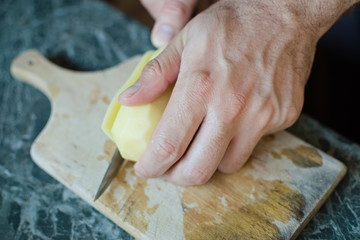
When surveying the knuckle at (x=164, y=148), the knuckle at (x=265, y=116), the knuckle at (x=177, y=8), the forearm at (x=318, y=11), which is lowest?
the knuckle at (x=164, y=148)

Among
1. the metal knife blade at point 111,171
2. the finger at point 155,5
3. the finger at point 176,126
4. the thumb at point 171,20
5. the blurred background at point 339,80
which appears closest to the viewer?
the finger at point 176,126

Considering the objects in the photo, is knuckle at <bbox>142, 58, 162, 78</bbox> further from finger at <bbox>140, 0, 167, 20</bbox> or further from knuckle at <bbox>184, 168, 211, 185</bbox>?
finger at <bbox>140, 0, 167, 20</bbox>

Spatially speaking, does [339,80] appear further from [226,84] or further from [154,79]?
[154,79]

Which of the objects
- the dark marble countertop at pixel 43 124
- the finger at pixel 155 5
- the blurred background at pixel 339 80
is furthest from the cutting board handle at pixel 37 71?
the blurred background at pixel 339 80

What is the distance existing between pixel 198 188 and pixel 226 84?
1.04 feet

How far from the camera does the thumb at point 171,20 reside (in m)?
1.38

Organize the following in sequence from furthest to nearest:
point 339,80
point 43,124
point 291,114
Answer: point 339,80 < point 43,124 < point 291,114

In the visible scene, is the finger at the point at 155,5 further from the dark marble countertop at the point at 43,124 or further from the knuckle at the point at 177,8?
the dark marble countertop at the point at 43,124

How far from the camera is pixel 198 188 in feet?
4.05

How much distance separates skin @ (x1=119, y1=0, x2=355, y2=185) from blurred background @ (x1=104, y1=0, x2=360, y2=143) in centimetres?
62

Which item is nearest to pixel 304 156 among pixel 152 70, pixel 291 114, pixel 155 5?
pixel 291 114

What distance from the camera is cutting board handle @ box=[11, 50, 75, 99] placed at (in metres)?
1.53

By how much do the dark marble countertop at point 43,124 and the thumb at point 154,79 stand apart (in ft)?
1.22

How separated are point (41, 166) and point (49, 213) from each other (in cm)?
Result: 16
